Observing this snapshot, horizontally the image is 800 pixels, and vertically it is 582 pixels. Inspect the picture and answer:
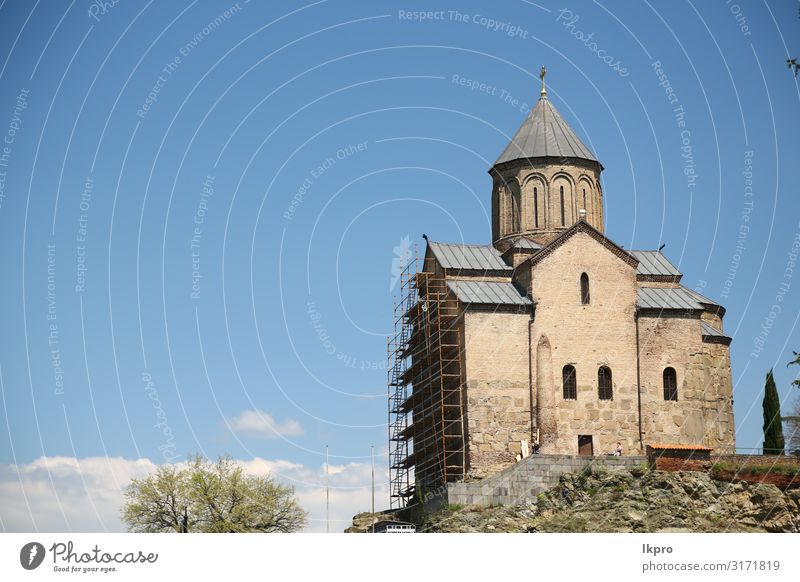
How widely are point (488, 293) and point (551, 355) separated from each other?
3528mm

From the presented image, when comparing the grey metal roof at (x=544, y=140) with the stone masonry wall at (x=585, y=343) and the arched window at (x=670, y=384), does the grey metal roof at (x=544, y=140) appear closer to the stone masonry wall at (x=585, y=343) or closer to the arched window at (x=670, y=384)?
the stone masonry wall at (x=585, y=343)

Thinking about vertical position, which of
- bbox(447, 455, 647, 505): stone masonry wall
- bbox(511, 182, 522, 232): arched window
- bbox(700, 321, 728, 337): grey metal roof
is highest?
bbox(511, 182, 522, 232): arched window

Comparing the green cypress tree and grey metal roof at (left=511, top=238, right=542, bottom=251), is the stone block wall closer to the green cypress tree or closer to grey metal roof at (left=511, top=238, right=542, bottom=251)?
the green cypress tree

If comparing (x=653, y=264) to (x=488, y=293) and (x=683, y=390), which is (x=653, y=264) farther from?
(x=488, y=293)

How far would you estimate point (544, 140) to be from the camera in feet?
180

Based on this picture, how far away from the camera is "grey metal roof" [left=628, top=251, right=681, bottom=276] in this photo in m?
53.9

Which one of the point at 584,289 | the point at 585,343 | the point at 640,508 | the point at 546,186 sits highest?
the point at 546,186

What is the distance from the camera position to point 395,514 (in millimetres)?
49469

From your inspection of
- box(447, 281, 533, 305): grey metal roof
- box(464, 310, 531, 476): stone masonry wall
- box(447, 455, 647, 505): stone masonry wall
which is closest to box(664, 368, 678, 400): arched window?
box(447, 455, 647, 505): stone masonry wall

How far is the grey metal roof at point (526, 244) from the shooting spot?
52.5m

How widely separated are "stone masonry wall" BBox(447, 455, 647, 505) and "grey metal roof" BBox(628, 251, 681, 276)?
11.3 meters

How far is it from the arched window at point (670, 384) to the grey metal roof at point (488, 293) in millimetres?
6399

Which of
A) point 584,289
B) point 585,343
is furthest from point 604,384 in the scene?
point 584,289
